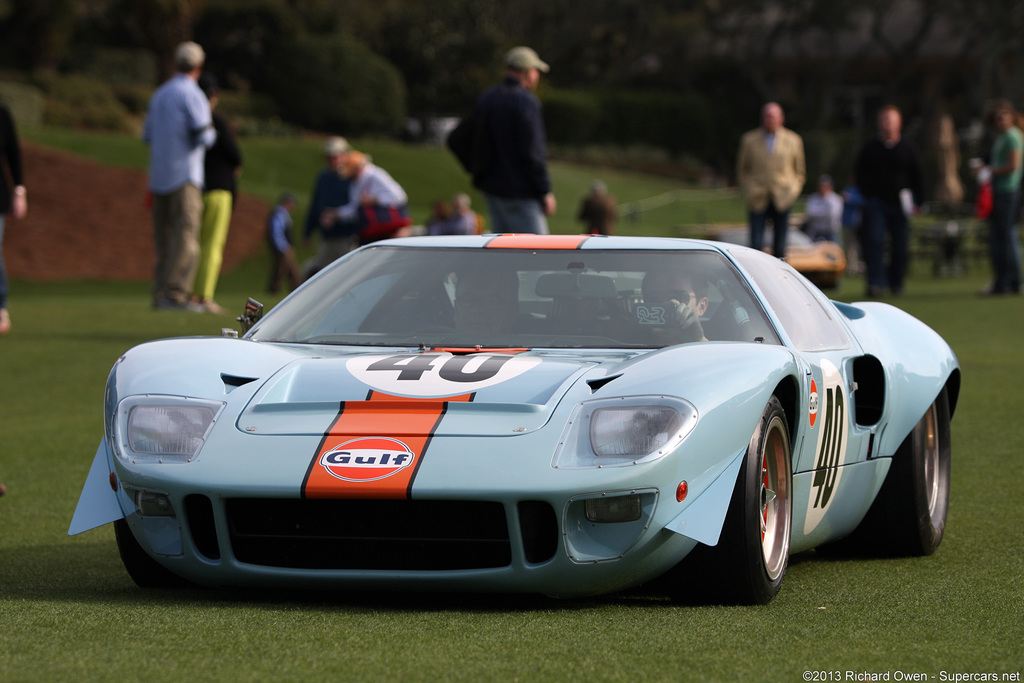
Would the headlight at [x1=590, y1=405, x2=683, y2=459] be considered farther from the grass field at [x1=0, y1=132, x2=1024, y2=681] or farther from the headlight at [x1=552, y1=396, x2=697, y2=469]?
the grass field at [x1=0, y1=132, x2=1024, y2=681]

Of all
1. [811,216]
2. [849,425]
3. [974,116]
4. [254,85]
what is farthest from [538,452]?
[974,116]

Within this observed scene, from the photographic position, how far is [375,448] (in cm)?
367

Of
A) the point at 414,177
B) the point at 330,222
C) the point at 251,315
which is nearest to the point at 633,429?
the point at 251,315

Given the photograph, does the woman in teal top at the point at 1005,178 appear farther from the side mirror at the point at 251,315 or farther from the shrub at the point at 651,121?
the shrub at the point at 651,121

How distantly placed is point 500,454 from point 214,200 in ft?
31.1

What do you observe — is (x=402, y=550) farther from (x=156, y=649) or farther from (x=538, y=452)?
(x=156, y=649)

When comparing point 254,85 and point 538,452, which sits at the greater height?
point 538,452

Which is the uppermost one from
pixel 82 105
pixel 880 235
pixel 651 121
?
pixel 880 235

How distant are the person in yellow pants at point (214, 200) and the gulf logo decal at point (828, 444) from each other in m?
8.66

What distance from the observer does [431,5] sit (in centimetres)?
5125

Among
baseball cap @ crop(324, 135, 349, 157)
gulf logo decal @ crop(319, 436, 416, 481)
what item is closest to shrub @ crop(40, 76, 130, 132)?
baseball cap @ crop(324, 135, 349, 157)

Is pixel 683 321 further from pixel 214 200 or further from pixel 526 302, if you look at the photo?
pixel 214 200

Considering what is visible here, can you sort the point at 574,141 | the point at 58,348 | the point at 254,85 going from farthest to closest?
the point at 574,141 → the point at 254,85 → the point at 58,348

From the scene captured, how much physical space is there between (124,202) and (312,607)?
2873 cm
